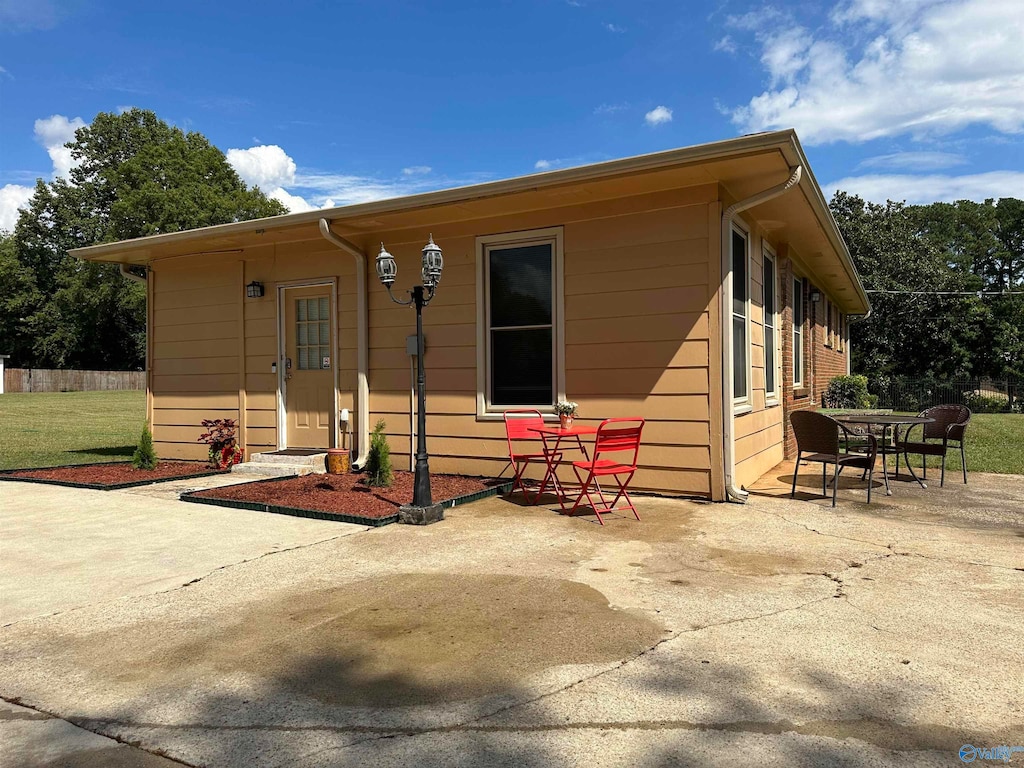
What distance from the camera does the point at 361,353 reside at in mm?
7250

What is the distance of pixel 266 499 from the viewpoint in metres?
5.76

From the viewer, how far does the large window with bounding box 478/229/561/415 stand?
20.8ft

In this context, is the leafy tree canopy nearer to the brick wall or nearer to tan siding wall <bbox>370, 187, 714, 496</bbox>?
the brick wall

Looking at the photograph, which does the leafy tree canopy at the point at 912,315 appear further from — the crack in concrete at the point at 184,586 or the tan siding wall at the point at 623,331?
the crack in concrete at the point at 184,586

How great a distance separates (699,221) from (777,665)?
4041 millimetres

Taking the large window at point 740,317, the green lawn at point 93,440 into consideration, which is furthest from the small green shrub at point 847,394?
the large window at point 740,317

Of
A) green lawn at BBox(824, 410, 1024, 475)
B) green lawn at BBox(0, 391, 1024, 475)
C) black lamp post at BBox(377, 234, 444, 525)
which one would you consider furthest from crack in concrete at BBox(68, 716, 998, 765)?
green lawn at BBox(0, 391, 1024, 475)

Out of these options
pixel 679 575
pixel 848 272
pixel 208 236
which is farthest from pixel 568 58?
pixel 679 575

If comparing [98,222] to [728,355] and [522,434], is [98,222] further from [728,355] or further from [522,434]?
[728,355]

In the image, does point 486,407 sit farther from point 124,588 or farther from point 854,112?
point 854,112

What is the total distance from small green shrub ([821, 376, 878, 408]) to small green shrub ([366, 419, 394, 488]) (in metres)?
9.32

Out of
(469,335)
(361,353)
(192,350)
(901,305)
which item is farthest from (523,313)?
(901,305)

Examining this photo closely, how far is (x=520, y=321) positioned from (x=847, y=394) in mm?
8926

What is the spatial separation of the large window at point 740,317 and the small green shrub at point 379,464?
130 inches
